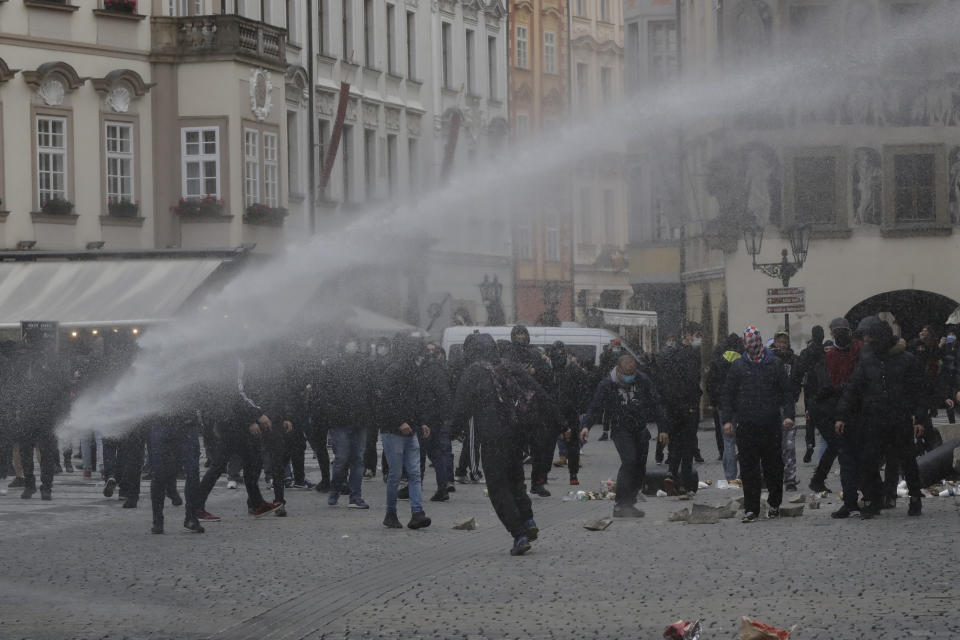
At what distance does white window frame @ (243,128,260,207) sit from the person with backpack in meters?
27.2

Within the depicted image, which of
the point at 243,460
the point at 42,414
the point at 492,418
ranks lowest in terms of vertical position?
the point at 243,460

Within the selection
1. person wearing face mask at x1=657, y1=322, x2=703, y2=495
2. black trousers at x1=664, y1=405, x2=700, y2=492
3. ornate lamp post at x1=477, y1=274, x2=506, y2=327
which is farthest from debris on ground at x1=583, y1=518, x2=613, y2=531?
ornate lamp post at x1=477, y1=274, x2=506, y2=327

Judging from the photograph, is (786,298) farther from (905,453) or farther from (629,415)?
(905,453)

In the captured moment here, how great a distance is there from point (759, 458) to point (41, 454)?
9.17 meters

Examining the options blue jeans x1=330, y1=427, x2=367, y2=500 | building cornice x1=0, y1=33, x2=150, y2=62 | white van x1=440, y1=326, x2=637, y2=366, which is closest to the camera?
blue jeans x1=330, y1=427, x2=367, y2=500

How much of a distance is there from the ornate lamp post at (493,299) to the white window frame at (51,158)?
46.5 ft

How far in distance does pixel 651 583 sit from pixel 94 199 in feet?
99.5

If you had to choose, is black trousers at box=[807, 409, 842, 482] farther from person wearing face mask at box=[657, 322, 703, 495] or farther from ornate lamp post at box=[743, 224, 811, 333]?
ornate lamp post at box=[743, 224, 811, 333]

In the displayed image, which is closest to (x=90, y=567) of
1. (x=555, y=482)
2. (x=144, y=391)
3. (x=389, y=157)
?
(x=144, y=391)

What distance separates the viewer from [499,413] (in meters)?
15.8

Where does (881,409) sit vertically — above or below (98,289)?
below

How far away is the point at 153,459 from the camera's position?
18125 mm

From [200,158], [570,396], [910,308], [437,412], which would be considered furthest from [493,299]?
[437,412]

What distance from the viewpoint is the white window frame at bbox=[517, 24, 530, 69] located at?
6475 centimetres
